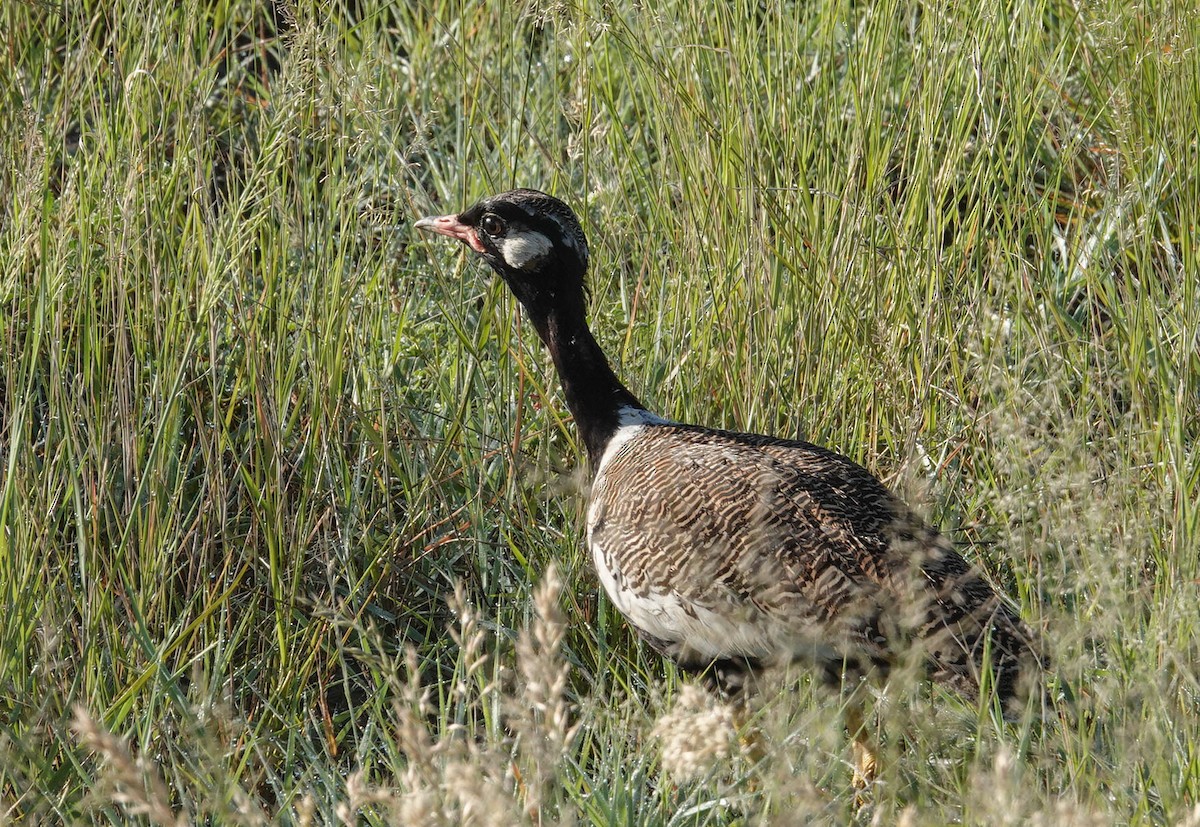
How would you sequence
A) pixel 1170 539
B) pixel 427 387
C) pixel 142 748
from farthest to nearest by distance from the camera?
pixel 427 387 → pixel 1170 539 → pixel 142 748

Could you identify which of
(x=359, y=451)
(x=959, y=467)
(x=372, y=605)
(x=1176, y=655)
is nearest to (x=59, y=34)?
(x=359, y=451)

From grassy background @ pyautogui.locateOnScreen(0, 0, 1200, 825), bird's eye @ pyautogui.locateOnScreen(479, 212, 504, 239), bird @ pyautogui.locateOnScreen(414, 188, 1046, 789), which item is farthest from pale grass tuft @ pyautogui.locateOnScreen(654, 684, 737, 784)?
bird's eye @ pyautogui.locateOnScreen(479, 212, 504, 239)

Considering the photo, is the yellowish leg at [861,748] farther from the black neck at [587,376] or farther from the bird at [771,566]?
the black neck at [587,376]

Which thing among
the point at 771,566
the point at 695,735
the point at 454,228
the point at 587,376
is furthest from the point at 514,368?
the point at 695,735

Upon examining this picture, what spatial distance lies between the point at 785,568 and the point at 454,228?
1191 mm

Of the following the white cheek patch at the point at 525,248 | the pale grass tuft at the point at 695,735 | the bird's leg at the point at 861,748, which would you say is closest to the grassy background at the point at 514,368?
the bird's leg at the point at 861,748

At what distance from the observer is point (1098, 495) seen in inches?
112

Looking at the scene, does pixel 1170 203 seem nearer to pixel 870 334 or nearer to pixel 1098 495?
pixel 870 334

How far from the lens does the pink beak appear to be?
330 cm

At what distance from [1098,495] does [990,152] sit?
0.96 m

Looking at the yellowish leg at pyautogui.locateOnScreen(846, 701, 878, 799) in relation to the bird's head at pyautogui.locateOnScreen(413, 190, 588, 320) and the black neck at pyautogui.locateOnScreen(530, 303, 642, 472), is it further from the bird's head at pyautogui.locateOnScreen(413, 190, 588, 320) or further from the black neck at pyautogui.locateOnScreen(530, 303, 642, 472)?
the bird's head at pyautogui.locateOnScreen(413, 190, 588, 320)

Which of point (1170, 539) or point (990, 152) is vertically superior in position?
point (990, 152)

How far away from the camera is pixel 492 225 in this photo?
10.7 ft

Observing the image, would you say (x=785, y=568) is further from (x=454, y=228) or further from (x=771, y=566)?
(x=454, y=228)
